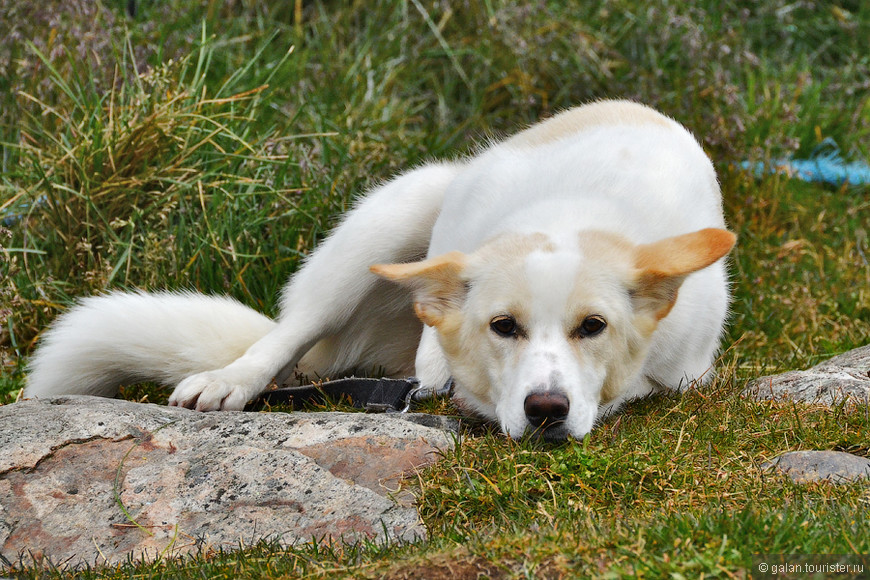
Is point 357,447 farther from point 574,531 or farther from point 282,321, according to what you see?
point 282,321

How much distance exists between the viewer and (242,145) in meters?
4.84

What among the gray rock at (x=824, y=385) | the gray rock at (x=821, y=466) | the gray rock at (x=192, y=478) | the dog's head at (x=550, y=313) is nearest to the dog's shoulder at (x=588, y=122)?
the dog's head at (x=550, y=313)

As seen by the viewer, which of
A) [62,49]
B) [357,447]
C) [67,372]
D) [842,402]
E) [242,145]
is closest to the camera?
[357,447]

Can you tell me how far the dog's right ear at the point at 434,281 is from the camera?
9.96ft

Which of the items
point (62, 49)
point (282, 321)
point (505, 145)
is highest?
point (62, 49)

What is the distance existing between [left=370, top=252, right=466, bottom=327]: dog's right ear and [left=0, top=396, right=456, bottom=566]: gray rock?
0.38 meters

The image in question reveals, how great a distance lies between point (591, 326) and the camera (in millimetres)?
2836

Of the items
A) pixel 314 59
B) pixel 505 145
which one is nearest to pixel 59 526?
pixel 505 145

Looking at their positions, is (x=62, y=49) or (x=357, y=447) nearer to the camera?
(x=357, y=447)

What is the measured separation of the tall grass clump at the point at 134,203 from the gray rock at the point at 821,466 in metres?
2.67

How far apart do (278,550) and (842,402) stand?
1.88m

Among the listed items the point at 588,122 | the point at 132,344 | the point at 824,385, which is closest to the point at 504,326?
the point at 824,385

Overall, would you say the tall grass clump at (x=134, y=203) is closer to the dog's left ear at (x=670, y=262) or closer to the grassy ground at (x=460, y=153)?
the grassy ground at (x=460, y=153)

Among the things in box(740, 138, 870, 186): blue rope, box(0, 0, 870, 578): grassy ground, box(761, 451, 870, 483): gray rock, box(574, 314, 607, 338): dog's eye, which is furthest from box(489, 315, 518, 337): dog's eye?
box(740, 138, 870, 186): blue rope
